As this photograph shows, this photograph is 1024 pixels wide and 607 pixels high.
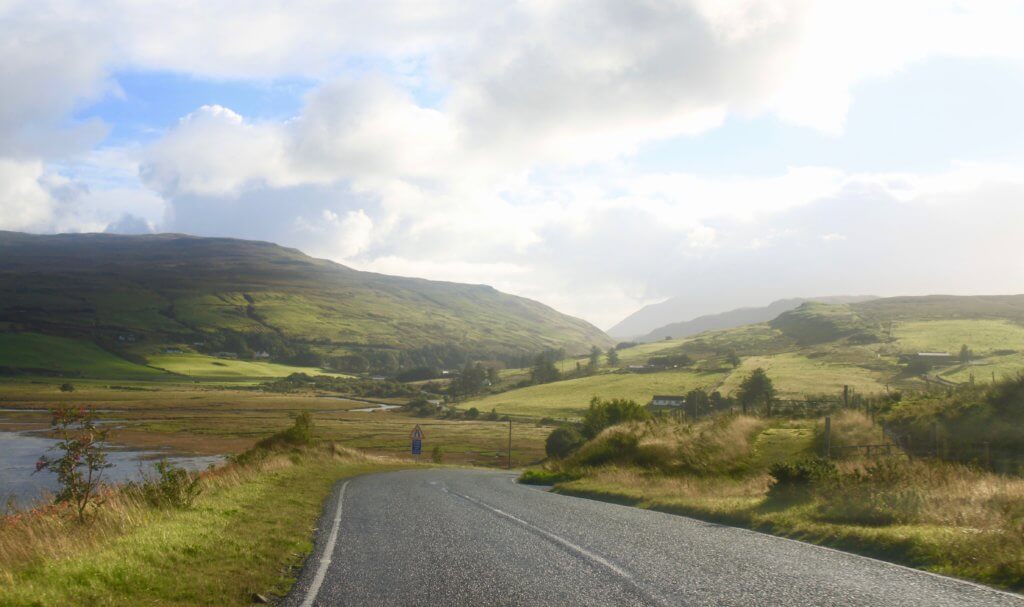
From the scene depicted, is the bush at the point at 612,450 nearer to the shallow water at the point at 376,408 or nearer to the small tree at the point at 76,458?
the small tree at the point at 76,458

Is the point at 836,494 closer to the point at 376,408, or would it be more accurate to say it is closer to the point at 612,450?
the point at 612,450

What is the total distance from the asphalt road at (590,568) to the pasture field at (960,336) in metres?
115

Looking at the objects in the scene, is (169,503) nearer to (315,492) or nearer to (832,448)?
(315,492)

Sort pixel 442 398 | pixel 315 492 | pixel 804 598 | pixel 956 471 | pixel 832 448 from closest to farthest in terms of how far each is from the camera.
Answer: pixel 804 598 → pixel 956 471 → pixel 315 492 → pixel 832 448 → pixel 442 398

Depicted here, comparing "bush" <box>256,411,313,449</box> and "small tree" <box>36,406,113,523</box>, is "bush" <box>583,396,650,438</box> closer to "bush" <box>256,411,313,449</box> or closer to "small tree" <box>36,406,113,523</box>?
"bush" <box>256,411,313,449</box>

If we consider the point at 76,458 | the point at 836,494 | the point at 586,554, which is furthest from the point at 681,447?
the point at 76,458

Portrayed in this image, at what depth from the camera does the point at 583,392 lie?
5453 inches

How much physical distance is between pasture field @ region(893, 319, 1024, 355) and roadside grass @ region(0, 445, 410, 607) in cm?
11959

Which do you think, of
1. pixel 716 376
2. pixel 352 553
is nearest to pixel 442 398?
pixel 716 376

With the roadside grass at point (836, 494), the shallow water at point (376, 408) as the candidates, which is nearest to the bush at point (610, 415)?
the roadside grass at point (836, 494)

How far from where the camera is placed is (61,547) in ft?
32.9

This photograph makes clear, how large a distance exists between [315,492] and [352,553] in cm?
1419

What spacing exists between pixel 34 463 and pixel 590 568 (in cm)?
6020

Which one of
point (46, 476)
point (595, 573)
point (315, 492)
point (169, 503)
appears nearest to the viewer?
point (595, 573)
